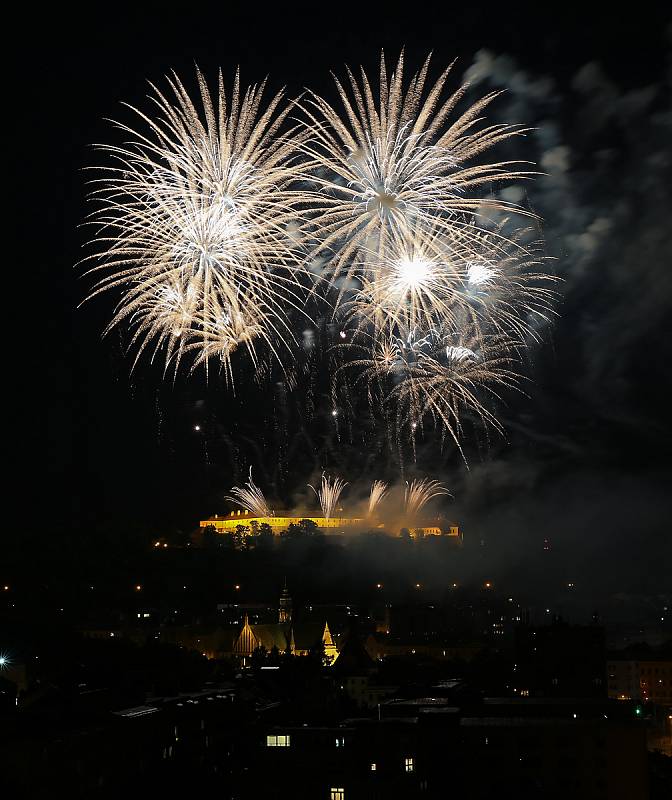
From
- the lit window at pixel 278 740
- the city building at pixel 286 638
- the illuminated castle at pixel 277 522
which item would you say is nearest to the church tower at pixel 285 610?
the city building at pixel 286 638

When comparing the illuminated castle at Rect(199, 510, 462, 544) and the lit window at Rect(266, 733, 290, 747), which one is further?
the illuminated castle at Rect(199, 510, 462, 544)

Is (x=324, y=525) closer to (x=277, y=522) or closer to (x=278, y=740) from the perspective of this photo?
(x=277, y=522)

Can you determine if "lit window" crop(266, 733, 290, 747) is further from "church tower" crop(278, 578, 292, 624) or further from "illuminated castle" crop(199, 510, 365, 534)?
"illuminated castle" crop(199, 510, 365, 534)

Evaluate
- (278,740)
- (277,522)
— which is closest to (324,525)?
(277,522)

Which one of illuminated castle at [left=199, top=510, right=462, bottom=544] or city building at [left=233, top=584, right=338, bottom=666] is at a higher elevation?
illuminated castle at [left=199, top=510, right=462, bottom=544]

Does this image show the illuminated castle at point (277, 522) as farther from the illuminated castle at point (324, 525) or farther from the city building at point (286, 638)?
the city building at point (286, 638)

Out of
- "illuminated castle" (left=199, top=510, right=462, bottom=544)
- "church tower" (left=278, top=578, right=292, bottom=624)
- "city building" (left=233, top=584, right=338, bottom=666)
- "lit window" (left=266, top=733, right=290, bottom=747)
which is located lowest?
"lit window" (left=266, top=733, right=290, bottom=747)

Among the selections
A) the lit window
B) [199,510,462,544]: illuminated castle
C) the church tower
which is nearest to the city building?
the church tower

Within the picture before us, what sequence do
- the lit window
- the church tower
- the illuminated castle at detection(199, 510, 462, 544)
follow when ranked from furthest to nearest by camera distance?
the illuminated castle at detection(199, 510, 462, 544), the church tower, the lit window

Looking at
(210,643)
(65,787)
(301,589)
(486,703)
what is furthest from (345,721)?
(301,589)
